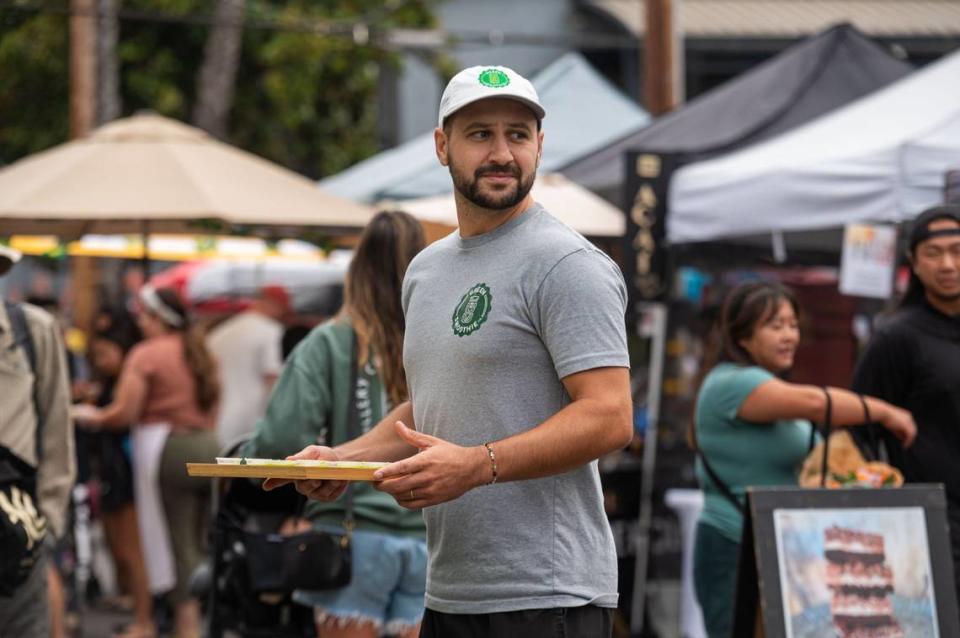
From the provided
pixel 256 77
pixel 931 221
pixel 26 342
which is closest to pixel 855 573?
pixel 931 221

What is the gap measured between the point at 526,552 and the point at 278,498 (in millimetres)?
2670

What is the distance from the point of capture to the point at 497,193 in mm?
3473

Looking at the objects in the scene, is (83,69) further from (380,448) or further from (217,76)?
(380,448)

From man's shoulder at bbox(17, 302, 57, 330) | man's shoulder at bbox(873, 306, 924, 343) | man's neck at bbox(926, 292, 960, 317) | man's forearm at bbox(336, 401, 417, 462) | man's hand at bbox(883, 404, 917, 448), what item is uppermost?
man's shoulder at bbox(17, 302, 57, 330)

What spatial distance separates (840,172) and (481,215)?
4202 mm

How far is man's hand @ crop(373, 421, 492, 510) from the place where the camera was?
3066 millimetres

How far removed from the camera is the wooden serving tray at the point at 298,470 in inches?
122

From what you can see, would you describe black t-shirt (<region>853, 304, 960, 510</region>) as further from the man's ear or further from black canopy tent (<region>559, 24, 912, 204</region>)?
black canopy tent (<region>559, 24, 912, 204</region>)

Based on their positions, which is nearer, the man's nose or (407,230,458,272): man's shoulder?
the man's nose

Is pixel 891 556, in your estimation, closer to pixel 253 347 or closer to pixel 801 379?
pixel 801 379

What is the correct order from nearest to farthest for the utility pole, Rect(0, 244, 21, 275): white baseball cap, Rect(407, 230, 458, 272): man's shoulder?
Rect(407, 230, 458, 272): man's shoulder < Rect(0, 244, 21, 275): white baseball cap < the utility pole

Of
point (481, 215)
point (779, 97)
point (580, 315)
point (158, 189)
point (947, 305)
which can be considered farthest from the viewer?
Answer: point (779, 97)

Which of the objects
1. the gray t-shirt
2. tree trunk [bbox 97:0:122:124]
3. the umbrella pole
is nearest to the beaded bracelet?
the gray t-shirt

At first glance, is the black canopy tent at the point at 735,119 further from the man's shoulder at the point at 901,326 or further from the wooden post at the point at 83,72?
the wooden post at the point at 83,72
